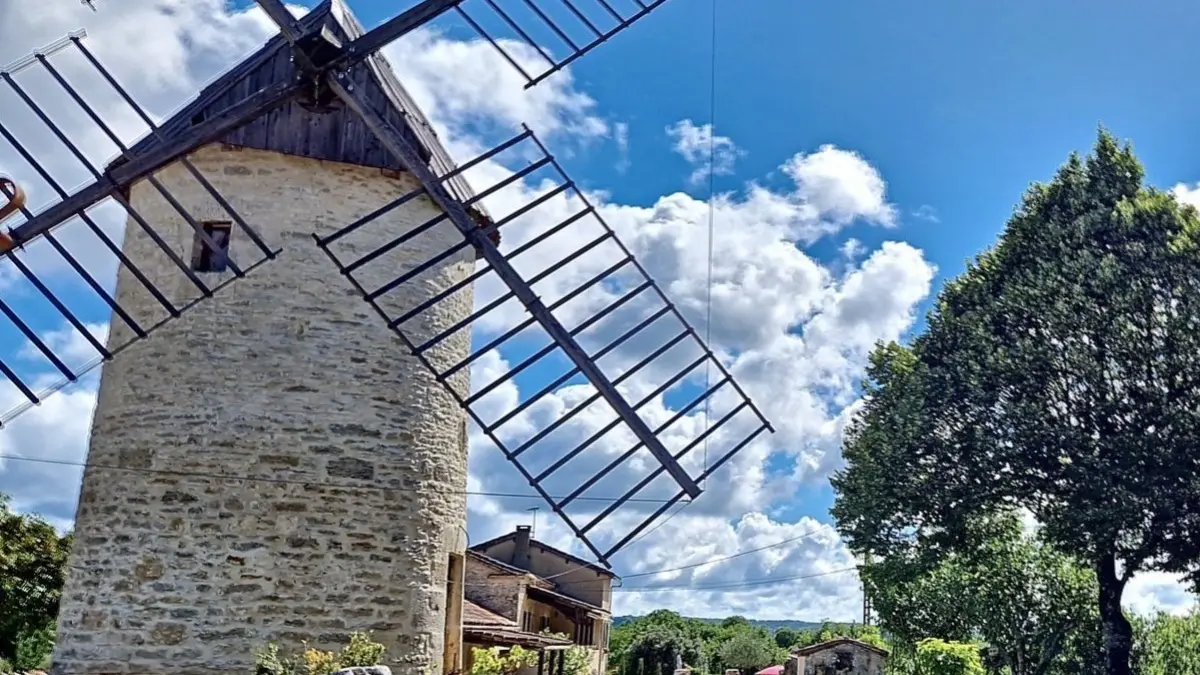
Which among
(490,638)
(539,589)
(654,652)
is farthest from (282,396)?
(654,652)

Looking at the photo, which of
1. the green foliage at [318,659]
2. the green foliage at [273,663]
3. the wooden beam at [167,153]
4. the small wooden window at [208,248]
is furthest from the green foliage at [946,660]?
the wooden beam at [167,153]

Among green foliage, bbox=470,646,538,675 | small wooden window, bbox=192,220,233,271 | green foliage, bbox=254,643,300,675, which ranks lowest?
green foliage, bbox=254,643,300,675

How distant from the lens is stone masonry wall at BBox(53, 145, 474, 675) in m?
9.40

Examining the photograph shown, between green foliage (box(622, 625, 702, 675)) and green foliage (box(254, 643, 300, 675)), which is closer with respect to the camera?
green foliage (box(254, 643, 300, 675))

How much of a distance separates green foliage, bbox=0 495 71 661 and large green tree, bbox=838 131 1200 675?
46.3 ft

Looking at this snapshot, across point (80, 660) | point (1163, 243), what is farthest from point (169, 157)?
point (1163, 243)

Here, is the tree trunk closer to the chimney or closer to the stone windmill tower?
the stone windmill tower

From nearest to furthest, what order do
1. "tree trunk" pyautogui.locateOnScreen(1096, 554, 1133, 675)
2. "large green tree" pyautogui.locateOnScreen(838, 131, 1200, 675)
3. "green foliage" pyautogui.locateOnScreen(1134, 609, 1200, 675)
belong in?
"large green tree" pyautogui.locateOnScreen(838, 131, 1200, 675), "tree trunk" pyautogui.locateOnScreen(1096, 554, 1133, 675), "green foliage" pyautogui.locateOnScreen(1134, 609, 1200, 675)

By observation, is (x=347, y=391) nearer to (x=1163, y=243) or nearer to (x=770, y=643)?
(x=1163, y=243)

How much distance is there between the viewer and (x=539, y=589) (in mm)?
22031

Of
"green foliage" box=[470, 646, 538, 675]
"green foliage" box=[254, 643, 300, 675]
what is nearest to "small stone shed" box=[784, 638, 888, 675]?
"green foliage" box=[470, 646, 538, 675]

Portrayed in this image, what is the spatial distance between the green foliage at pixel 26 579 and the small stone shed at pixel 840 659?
19655 millimetres

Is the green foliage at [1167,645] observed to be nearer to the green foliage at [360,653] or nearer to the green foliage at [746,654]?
the green foliage at [360,653]

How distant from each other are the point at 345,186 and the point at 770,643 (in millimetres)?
62417
